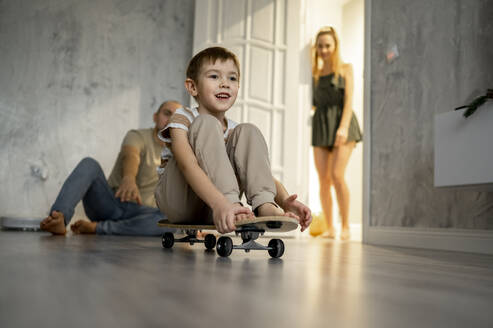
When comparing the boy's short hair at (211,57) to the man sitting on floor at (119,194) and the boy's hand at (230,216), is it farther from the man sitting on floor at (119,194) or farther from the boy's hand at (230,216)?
the man sitting on floor at (119,194)

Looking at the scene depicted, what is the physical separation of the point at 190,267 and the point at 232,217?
0.60 feet

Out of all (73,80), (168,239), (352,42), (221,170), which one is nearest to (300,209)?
(221,170)

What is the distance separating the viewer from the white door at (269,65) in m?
3.59

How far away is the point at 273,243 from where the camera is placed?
1.10 meters

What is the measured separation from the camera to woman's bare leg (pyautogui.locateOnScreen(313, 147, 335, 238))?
12.3 ft

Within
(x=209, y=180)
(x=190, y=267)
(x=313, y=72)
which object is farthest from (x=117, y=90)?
(x=190, y=267)

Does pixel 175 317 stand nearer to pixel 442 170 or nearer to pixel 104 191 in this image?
pixel 442 170

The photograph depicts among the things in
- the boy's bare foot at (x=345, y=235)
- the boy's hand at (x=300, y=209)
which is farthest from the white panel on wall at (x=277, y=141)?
the boy's hand at (x=300, y=209)

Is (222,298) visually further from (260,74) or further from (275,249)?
(260,74)

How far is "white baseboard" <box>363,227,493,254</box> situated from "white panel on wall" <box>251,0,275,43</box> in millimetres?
1819

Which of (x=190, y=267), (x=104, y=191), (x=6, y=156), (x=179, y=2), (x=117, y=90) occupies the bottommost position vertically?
(x=190, y=267)

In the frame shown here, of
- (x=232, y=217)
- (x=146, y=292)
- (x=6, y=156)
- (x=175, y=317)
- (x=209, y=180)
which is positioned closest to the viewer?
(x=175, y=317)

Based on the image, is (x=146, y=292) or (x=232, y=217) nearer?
(x=146, y=292)

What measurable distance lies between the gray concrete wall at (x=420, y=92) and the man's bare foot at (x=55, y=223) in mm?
1720
